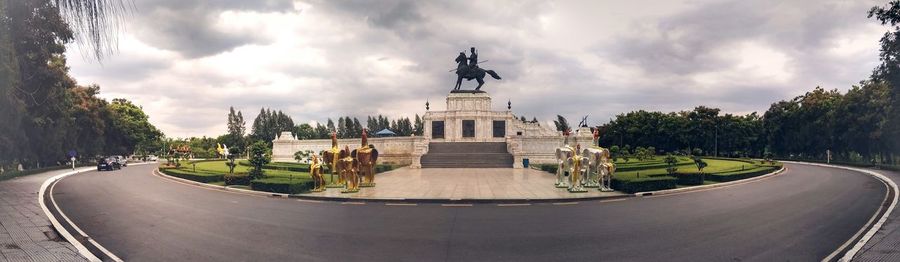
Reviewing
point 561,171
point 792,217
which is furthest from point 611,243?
point 561,171

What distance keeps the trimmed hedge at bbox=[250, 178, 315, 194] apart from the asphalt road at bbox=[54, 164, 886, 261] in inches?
79.6

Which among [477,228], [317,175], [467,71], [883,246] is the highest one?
[467,71]

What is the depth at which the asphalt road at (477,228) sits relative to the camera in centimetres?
943

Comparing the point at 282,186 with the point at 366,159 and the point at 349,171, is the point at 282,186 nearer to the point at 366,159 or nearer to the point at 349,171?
the point at 349,171

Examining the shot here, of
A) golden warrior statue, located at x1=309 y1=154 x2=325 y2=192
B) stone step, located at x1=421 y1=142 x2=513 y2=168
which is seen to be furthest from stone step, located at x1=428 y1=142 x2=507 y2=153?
golden warrior statue, located at x1=309 y1=154 x2=325 y2=192

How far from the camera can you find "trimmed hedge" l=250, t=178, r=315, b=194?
21.2 meters

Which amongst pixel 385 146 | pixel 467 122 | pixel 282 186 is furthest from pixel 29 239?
pixel 467 122

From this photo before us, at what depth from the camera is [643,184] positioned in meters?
21.0

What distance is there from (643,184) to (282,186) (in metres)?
16.5

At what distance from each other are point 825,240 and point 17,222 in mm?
19333

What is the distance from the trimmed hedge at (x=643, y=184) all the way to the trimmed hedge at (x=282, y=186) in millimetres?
14836

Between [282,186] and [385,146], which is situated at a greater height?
[385,146]

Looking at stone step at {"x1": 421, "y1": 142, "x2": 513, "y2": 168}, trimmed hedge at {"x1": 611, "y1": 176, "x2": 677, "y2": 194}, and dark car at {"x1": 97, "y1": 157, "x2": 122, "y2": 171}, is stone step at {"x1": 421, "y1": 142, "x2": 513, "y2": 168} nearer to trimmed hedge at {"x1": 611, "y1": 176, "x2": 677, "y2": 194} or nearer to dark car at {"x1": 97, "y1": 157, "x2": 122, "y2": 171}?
trimmed hedge at {"x1": 611, "y1": 176, "x2": 677, "y2": 194}

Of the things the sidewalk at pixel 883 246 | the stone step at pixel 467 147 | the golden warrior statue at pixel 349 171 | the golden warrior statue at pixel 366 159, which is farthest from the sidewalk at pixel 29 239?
the stone step at pixel 467 147
